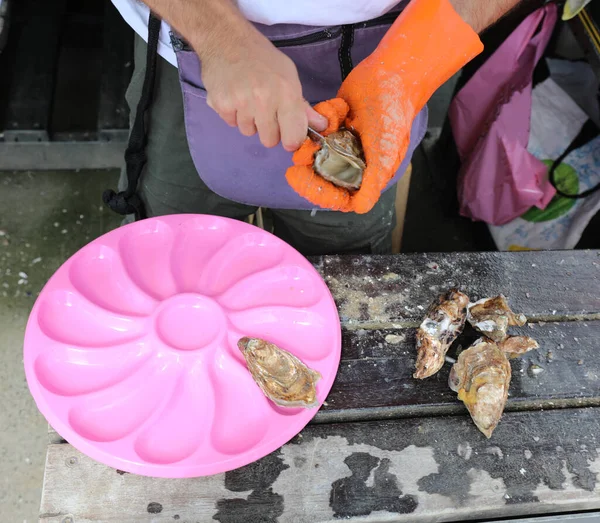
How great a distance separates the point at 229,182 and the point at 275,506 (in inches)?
30.8

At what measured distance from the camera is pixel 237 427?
3.82 feet

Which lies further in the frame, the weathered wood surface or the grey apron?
the grey apron

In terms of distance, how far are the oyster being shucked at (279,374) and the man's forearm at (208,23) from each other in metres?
0.59

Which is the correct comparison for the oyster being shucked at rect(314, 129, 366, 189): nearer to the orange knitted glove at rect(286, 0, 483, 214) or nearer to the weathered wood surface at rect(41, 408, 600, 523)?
the orange knitted glove at rect(286, 0, 483, 214)

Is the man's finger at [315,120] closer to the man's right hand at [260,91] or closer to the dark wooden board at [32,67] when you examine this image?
the man's right hand at [260,91]

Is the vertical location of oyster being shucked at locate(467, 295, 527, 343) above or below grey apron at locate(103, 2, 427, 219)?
below

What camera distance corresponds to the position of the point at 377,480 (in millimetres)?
1174

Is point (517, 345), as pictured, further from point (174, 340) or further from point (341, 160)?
point (174, 340)

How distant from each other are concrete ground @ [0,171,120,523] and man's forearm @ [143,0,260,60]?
1271 millimetres

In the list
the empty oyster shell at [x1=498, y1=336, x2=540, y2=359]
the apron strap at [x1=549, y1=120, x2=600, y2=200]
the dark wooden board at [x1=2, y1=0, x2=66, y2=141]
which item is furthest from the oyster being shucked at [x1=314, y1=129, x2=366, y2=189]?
the dark wooden board at [x1=2, y1=0, x2=66, y2=141]

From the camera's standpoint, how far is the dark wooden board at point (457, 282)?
1396 mm

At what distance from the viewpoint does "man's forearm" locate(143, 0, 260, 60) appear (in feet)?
3.75

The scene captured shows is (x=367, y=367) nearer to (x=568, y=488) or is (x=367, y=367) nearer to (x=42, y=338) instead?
(x=568, y=488)

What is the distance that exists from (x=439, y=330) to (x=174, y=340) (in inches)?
23.8
